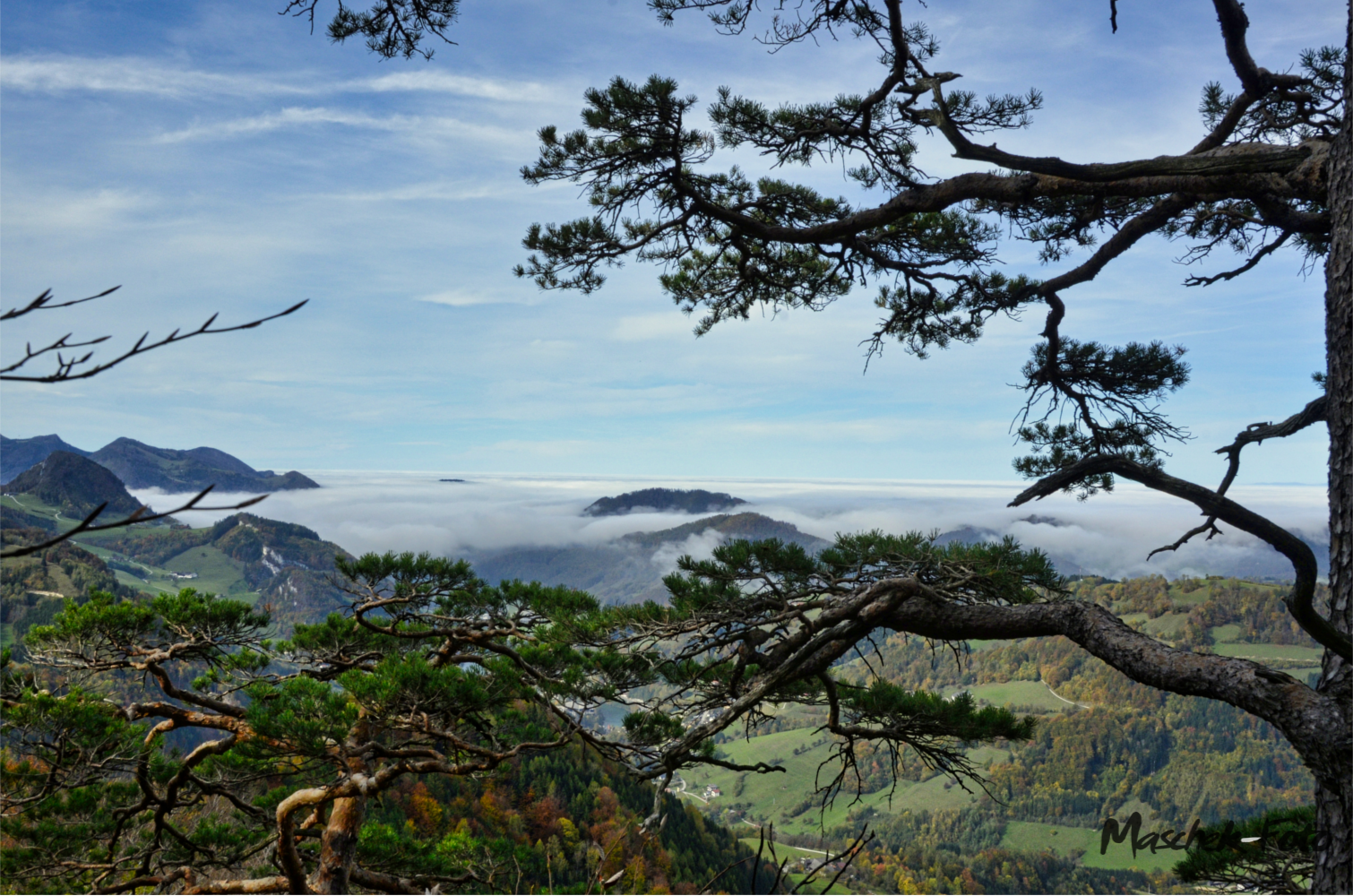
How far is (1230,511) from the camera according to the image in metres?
4.01

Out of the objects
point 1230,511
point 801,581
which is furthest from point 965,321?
point 801,581

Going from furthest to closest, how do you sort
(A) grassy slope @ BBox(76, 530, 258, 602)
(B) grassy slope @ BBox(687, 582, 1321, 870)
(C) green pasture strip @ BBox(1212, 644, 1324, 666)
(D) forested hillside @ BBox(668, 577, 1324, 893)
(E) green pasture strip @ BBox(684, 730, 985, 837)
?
(A) grassy slope @ BBox(76, 530, 258, 602) < (E) green pasture strip @ BBox(684, 730, 985, 837) < (C) green pasture strip @ BBox(1212, 644, 1324, 666) < (B) grassy slope @ BBox(687, 582, 1321, 870) < (D) forested hillside @ BBox(668, 577, 1324, 893)

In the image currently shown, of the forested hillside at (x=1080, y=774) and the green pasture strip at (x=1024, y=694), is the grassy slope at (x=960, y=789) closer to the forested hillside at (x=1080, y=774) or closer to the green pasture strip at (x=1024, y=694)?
the green pasture strip at (x=1024, y=694)

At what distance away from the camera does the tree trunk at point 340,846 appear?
15.5 ft

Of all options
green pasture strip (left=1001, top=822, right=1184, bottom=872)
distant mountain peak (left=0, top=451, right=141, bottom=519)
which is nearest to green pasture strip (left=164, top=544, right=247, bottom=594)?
distant mountain peak (left=0, top=451, right=141, bottom=519)

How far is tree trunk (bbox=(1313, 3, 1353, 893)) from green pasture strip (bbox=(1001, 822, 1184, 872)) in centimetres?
10393

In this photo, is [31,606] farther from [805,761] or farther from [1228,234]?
[805,761]

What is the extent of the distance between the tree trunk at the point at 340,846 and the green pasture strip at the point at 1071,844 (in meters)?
104

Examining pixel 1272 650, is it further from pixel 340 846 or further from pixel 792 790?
pixel 340 846

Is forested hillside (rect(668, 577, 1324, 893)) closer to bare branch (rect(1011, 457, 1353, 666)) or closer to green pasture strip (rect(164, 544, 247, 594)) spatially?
bare branch (rect(1011, 457, 1353, 666))

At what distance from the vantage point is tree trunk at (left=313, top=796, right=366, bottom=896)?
4.73 meters

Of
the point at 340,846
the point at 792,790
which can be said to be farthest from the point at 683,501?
the point at 340,846

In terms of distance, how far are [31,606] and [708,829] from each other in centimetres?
6098

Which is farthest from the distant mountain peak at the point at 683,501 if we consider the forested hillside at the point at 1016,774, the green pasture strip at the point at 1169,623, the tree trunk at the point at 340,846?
the tree trunk at the point at 340,846
